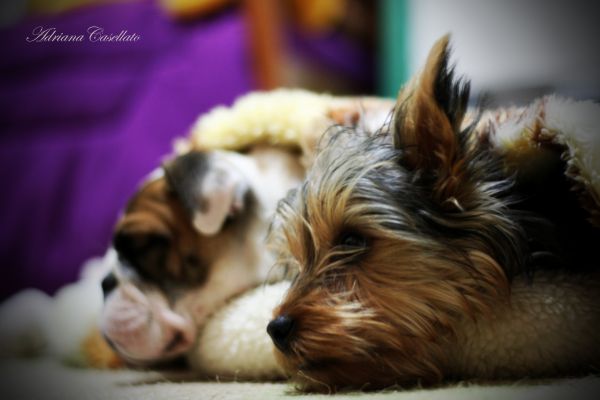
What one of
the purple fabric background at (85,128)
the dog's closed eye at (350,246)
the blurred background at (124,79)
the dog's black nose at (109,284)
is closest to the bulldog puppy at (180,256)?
the dog's black nose at (109,284)

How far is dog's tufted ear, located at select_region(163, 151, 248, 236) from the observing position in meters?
1.33

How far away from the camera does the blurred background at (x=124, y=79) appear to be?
5.74ft

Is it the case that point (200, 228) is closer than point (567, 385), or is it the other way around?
point (567, 385)

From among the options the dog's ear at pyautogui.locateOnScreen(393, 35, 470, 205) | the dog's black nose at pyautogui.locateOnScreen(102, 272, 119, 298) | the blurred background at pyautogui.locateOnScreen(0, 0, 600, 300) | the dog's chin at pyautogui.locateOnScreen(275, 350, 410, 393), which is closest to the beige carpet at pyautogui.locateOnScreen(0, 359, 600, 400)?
the dog's chin at pyautogui.locateOnScreen(275, 350, 410, 393)

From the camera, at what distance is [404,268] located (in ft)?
3.16

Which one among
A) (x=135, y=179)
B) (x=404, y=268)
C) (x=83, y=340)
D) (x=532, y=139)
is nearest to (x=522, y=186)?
(x=532, y=139)

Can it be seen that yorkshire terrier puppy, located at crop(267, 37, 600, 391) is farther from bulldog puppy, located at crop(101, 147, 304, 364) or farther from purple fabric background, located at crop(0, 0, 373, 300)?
purple fabric background, located at crop(0, 0, 373, 300)

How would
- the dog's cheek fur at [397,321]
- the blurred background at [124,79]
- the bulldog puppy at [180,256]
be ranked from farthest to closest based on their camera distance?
1. the blurred background at [124,79]
2. the bulldog puppy at [180,256]
3. the dog's cheek fur at [397,321]

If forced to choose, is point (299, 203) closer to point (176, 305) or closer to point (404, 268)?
point (404, 268)

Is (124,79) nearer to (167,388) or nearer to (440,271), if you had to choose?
(167,388)

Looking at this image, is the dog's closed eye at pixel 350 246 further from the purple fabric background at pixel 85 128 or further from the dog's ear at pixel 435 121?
the purple fabric background at pixel 85 128

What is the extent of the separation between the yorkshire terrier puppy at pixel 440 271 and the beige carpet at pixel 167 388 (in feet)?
0.23

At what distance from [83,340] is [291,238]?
0.72 m

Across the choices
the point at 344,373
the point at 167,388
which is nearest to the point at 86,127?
the point at 167,388
